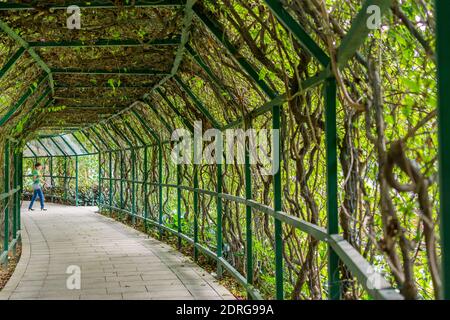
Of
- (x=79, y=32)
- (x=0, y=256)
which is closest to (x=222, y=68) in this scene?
(x=79, y=32)

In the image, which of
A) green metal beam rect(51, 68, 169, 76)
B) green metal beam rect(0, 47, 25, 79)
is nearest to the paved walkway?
green metal beam rect(0, 47, 25, 79)

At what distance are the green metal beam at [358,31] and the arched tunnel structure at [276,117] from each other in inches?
0.4

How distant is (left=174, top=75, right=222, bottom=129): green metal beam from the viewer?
18.8 ft

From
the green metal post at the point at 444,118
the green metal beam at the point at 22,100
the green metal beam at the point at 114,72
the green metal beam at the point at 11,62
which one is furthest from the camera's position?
the green metal beam at the point at 114,72

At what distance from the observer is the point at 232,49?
4012mm

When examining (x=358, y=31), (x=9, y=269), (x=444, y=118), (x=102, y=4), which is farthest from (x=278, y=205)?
(x=9, y=269)

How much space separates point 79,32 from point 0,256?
2.79 metres

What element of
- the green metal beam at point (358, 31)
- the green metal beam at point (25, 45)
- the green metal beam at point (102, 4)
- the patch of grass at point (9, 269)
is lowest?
the patch of grass at point (9, 269)

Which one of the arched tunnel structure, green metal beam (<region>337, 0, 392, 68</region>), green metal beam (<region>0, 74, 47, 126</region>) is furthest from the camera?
green metal beam (<region>0, 74, 47, 126</region>)

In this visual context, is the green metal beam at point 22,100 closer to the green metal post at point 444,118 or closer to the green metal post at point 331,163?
the green metal post at point 331,163

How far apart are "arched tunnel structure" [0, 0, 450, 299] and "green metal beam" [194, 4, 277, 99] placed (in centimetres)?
1

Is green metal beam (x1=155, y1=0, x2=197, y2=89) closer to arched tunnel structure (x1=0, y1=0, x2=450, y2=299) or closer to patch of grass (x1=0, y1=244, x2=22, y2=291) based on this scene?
arched tunnel structure (x1=0, y1=0, x2=450, y2=299)

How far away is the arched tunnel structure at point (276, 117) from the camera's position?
1841 millimetres

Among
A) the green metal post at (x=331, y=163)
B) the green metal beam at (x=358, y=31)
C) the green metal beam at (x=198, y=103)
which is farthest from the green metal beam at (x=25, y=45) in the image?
the green metal beam at (x=358, y=31)
